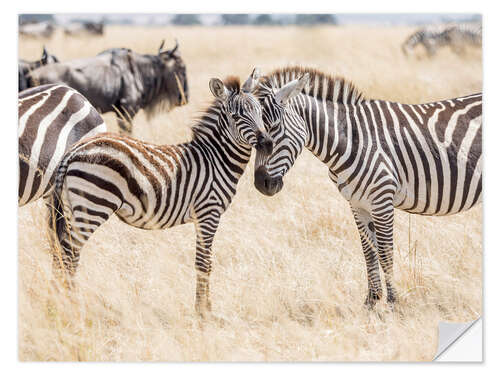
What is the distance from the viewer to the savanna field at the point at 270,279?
4.59m

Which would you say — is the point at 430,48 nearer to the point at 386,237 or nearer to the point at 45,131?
the point at 386,237

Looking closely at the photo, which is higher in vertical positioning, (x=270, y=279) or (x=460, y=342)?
(x=270, y=279)

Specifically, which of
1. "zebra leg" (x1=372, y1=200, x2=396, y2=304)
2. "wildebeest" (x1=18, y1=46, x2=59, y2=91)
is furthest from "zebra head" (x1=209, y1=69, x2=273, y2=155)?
"wildebeest" (x1=18, y1=46, x2=59, y2=91)

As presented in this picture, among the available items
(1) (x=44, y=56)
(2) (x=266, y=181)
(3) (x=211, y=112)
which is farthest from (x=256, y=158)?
(1) (x=44, y=56)

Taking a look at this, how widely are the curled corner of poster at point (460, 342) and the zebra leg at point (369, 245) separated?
56 cm

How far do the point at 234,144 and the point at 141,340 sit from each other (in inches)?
59.1

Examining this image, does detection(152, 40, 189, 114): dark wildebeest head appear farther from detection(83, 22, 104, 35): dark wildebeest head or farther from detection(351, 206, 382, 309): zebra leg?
detection(351, 206, 382, 309): zebra leg

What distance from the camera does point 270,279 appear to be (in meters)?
5.02

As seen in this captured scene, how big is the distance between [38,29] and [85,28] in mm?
437

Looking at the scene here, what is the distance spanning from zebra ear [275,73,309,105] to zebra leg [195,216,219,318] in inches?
36.7

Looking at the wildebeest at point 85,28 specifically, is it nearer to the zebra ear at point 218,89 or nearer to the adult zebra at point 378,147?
the zebra ear at point 218,89

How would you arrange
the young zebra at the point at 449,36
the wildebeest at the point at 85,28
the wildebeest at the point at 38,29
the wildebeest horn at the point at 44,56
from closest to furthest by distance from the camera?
the young zebra at the point at 449,36 → the wildebeest at the point at 38,29 → the wildebeest at the point at 85,28 → the wildebeest horn at the point at 44,56

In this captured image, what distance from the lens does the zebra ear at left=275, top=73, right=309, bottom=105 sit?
458cm

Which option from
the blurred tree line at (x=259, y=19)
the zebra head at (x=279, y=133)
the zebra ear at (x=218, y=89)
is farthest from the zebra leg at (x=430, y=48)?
the zebra ear at (x=218, y=89)
